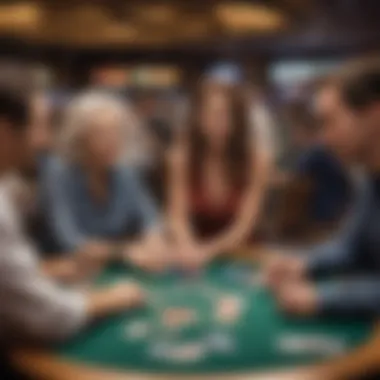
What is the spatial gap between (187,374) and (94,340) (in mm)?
102

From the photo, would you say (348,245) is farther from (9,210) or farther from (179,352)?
(9,210)

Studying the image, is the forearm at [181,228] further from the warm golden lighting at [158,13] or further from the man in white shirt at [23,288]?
the warm golden lighting at [158,13]

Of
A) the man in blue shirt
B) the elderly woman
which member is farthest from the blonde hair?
the man in blue shirt

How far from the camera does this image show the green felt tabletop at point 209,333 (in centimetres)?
84

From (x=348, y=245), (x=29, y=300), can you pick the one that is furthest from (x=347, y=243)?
(x=29, y=300)

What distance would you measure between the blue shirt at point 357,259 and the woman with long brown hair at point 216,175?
0.09 meters

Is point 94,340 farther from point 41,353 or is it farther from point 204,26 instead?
point 204,26

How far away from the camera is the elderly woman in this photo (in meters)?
0.86

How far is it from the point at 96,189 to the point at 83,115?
0.08 metres

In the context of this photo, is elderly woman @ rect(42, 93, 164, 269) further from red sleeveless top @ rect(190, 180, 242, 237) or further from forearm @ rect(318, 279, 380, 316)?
forearm @ rect(318, 279, 380, 316)

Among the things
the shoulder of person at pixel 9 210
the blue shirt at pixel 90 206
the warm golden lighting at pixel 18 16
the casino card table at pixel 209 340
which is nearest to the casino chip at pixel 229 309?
the casino card table at pixel 209 340

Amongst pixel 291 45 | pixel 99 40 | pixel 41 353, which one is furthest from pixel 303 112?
pixel 41 353

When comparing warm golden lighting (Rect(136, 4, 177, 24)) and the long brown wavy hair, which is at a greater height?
warm golden lighting (Rect(136, 4, 177, 24))

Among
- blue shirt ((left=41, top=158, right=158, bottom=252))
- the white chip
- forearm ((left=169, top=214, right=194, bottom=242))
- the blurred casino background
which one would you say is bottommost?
the white chip
